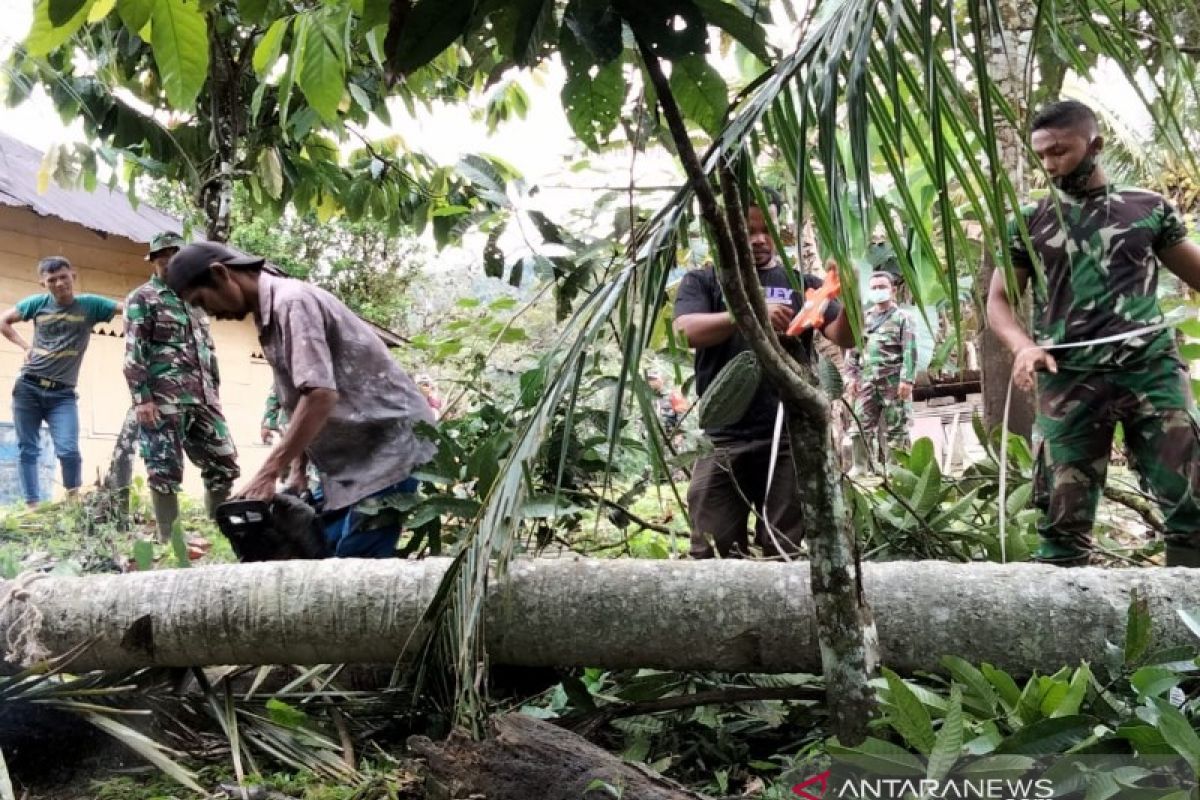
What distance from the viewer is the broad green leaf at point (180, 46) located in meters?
1.47

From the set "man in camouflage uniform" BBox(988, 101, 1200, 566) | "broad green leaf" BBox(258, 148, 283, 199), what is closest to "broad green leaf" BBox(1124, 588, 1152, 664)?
"man in camouflage uniform" BBox(988, 101, 1200, 566)

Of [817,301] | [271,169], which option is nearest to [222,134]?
[271,169]

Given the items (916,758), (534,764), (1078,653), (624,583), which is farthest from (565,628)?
(1078,653)

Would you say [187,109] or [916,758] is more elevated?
[187,109]

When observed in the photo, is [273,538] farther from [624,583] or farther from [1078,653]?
[1078,653]

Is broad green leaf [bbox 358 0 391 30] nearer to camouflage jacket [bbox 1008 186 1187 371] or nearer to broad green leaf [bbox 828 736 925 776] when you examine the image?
broad green leaf [bbox 828 736 925 776]

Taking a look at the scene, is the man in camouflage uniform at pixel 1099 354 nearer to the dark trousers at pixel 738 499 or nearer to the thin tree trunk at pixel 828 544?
the dark trousers at pixel 738 499

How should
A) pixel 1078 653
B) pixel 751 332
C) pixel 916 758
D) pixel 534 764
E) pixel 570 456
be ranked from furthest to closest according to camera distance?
pixel 570 456
pixel 1078 653
pixel 534 764
pixel 751 332
pixel 916 758

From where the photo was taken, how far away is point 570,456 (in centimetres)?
343

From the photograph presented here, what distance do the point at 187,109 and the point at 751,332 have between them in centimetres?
102

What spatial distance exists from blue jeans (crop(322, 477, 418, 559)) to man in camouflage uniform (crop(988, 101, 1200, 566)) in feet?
6.71

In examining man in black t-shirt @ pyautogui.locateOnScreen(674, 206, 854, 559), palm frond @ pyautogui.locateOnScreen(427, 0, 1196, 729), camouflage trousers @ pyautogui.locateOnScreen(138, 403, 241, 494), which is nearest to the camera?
palm frond @ pyautogui.locateOnScreen(427, 0, 1196, 729)

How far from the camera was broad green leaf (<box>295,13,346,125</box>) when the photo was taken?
5.67 ft

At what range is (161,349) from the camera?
499cm
